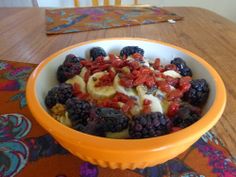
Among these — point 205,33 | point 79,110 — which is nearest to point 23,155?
point 79,110

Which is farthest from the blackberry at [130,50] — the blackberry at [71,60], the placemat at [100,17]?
the placemat at [100,17]

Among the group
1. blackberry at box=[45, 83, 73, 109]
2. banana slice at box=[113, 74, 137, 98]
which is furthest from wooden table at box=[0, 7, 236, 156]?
blackberry at box=[45, 83, 73, 109]

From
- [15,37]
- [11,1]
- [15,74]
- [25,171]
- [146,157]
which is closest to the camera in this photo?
[146,157]

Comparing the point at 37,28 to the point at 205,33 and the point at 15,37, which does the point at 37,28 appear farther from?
the point at 205,33

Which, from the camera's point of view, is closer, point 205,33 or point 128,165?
point 128,165

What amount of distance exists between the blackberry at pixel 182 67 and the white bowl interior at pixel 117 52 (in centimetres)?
1

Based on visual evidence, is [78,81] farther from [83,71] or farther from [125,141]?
[125,141]

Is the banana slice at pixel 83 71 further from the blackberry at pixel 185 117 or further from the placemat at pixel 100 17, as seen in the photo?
the placemat at pixel 100 17

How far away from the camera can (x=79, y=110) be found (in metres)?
0.37

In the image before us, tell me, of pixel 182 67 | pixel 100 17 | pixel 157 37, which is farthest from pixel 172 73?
pixel 100 17

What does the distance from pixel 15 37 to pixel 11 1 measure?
4.46 ft

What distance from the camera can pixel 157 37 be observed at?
937 mm

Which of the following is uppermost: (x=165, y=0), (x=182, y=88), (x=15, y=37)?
(x=182, y=88)

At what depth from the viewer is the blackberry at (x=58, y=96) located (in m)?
0.41
